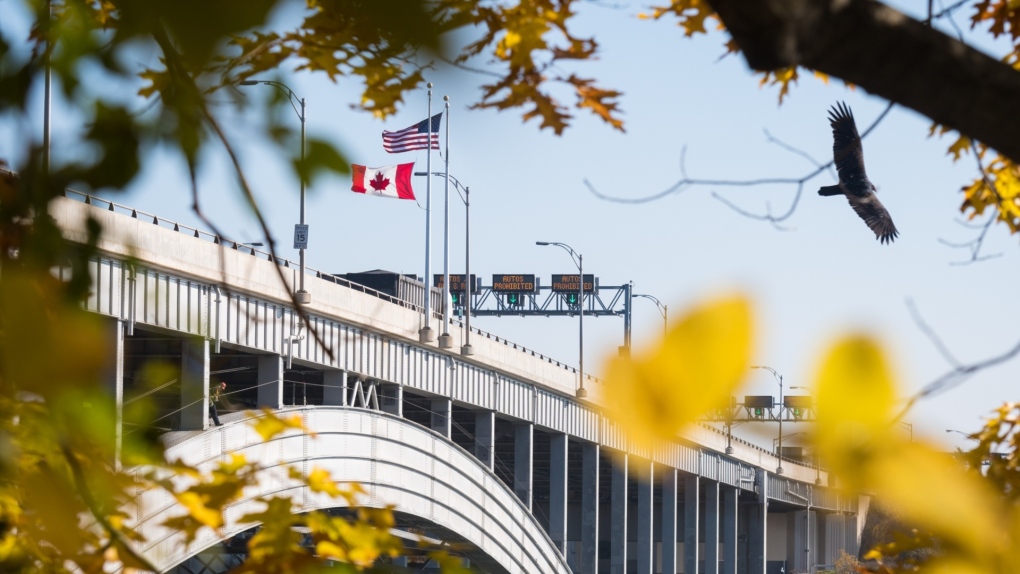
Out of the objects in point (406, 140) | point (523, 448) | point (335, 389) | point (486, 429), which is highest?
point (406, 140)

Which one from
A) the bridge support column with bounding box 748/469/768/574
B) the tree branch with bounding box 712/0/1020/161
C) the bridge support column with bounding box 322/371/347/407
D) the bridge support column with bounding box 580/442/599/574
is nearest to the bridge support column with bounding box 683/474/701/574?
the bridge support column with bounding box 748/469/768/574

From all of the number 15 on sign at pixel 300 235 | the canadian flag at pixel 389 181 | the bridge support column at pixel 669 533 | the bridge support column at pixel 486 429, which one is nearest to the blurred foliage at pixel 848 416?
the number 15 on sign at pixel 300 235

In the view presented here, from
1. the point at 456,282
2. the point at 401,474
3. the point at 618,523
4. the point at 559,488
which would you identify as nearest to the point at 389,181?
the point at 401,474

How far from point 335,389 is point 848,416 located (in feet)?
121

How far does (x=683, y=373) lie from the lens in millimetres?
1098

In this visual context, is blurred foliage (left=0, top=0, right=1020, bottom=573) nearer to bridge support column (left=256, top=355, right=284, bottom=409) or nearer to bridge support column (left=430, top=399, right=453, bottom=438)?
bridge support column (left=256, top=355, right=284, bottom=409)

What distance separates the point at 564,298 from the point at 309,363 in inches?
2183

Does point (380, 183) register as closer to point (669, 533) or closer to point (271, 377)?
point (271, 377)

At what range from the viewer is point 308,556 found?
347 cm

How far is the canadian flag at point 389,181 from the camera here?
37.0 meters

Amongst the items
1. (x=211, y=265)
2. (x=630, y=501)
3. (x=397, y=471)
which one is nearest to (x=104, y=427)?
(x=211, y=265)

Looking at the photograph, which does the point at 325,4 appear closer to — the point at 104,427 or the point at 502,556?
the point at 104,427

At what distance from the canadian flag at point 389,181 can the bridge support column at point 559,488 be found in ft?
59.7

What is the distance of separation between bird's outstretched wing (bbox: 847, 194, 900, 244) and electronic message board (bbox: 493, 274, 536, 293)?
83.5 m
